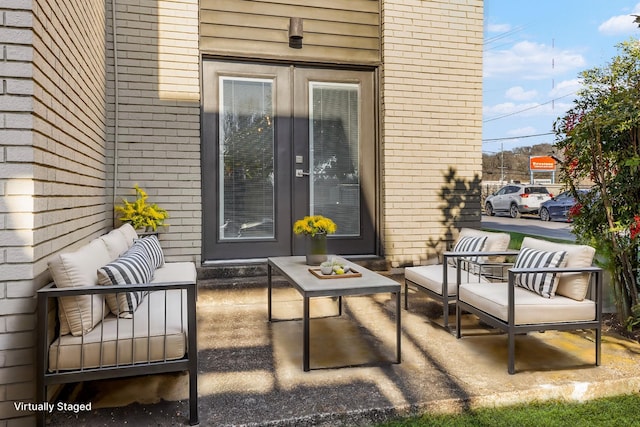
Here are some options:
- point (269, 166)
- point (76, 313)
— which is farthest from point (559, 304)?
point (269, 166)

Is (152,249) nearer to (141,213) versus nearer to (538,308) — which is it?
(141,213)

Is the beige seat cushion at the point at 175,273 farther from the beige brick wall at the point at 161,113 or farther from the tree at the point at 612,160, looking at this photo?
the tree at the point at 612,160

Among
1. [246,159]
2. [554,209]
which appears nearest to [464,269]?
[246,159]

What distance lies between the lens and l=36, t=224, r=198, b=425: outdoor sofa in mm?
2131

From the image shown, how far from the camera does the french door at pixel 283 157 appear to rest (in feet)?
16.7

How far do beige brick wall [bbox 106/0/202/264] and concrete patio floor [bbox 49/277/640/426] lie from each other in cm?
150

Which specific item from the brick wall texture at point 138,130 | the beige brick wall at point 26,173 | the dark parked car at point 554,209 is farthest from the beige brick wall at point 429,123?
the dark parked car at point 554,209

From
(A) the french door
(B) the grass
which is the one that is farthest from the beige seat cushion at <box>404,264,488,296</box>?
(A) the french door

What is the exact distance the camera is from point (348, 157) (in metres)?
5.50

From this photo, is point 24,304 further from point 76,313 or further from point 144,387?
point 144,387

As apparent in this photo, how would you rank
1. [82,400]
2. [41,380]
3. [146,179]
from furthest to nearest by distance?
[146,179]
[82,400]
[41,380]

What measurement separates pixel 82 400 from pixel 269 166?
328 centimetres

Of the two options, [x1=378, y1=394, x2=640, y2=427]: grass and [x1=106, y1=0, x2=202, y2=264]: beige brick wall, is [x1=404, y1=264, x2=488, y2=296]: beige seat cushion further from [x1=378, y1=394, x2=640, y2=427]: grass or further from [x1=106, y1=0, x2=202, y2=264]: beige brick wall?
[x1=106, y1=0, x2=202, y2=264]: beige brick wall

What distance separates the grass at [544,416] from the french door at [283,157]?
319cm
